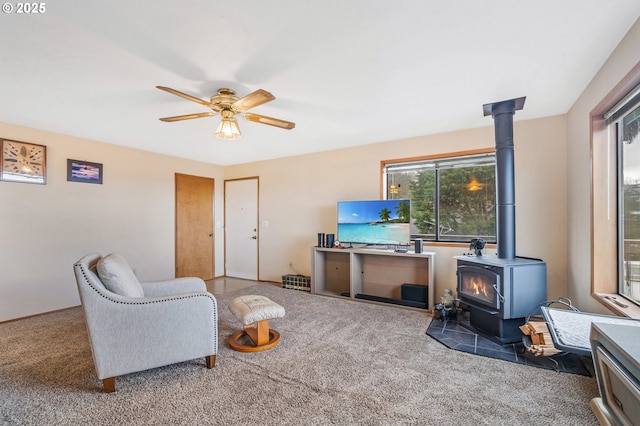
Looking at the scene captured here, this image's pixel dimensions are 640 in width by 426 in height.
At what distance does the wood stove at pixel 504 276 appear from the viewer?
2.62 meters

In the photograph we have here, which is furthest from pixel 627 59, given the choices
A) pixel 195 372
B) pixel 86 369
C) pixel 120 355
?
pixel 86 369

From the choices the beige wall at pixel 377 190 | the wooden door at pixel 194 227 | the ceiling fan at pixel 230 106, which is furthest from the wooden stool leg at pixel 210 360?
the wooden door at pixel 194 227

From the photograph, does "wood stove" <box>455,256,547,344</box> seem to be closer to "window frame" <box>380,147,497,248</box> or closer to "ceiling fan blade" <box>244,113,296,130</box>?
"window frame" <box>380,147,497,248</box>

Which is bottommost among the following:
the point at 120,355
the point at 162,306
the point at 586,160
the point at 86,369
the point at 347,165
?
the point at 86,369

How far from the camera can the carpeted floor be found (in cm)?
169

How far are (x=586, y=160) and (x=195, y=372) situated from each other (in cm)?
379

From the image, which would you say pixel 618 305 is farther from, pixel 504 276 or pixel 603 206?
pixel 603 206

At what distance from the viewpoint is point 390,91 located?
2.61m

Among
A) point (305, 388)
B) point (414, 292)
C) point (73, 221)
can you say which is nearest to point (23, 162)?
point (73, 221)

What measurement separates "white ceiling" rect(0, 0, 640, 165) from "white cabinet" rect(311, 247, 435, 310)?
1882 mm

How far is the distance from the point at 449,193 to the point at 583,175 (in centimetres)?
142

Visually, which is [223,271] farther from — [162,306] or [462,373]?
[462,373]

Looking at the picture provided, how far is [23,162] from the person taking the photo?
3.45 m

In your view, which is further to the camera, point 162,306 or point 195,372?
Result: point 195,372
